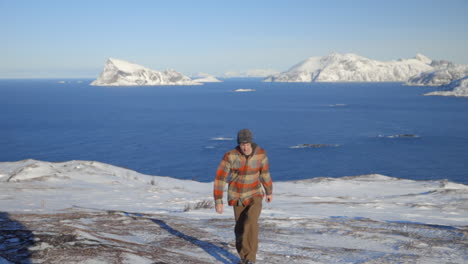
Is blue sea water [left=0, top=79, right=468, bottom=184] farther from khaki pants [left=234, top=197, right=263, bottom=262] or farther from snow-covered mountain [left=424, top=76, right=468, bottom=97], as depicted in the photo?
snow-covered mountain [left=424, top=76, right=468, bottom=97]

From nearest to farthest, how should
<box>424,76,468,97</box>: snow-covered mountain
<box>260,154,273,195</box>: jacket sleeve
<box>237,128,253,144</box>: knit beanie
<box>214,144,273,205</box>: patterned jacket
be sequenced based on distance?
<box>237,128,253,144</box>: knit beanie → <box>214,144,273,205</box>: patterned jacket → <box>260,154,273,195</box>: jacket sleeve → <box>424,76,468,97</box>: snow-covered mountain

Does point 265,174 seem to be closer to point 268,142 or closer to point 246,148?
point 246,148

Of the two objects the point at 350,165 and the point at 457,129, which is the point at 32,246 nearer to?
the point at 350,165

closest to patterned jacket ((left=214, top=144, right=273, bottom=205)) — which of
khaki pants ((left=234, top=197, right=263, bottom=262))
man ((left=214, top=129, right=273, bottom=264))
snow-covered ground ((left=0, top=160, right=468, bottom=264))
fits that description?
man ((left=214, top=129, right=273, bottom=264))

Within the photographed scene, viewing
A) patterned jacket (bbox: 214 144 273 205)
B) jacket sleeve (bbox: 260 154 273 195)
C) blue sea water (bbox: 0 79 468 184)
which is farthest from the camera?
blue sea water (bbox: 0 79 468 184)

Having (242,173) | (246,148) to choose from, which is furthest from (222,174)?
(246,148)

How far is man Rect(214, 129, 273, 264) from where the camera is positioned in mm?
5383

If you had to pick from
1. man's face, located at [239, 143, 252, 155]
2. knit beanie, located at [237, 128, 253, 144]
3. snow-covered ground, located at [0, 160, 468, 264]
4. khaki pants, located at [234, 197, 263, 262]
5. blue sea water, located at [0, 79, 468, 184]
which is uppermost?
knit beanie, located at [237, 128, 253, 144]

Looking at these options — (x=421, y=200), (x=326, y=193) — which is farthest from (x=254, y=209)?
(x=326, y=193)

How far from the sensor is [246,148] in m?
5.28

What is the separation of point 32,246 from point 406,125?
259 feet

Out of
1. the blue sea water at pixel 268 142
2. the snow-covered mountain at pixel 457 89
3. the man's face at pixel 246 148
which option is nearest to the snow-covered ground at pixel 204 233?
the man's face at pixel 246 148

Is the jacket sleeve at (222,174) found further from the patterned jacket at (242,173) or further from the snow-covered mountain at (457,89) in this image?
the snow-covered mountain at (457,89)

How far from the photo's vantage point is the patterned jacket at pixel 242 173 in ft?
17.6
